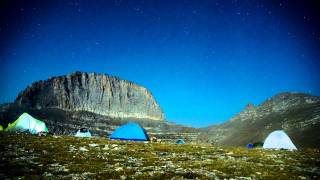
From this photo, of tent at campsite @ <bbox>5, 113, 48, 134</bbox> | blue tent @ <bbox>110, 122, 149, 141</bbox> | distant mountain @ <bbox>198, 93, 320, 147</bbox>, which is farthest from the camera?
distant mountain @ <bbox>198, 93, 320, 147</bbox>

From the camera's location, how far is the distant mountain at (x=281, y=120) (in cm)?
7152

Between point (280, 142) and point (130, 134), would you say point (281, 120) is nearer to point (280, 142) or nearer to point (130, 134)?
point (280, 142)

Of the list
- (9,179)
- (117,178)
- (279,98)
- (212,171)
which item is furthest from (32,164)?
(279,98)

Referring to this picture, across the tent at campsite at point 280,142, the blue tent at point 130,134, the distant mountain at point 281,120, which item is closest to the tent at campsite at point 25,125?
the blue tent at point 130,134

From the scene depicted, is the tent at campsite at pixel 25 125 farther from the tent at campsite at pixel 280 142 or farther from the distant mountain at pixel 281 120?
the distant mountain at pixel 281 120

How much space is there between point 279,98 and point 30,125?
9792 cm

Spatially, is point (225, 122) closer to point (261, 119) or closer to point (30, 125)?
point (261, 119)

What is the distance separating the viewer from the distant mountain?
71519mm

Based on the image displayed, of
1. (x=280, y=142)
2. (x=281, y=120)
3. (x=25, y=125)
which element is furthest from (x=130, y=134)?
(x=281, y=120)

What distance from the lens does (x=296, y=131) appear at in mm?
75875

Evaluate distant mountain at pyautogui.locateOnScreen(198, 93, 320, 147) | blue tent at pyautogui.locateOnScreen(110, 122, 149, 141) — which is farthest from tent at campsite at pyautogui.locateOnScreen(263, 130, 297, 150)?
blue tent at pyautogui.locateOnScreen(110, 122, 149, 141)

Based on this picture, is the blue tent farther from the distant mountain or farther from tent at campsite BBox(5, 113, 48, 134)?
the distant mountain

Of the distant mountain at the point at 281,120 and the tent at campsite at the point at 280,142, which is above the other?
the distant mountain at the point at 281,120

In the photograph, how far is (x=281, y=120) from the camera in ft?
320
